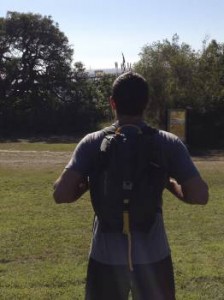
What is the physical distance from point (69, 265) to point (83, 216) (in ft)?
12.5

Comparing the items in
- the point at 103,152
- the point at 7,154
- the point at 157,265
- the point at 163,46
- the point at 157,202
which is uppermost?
the point at 163,46

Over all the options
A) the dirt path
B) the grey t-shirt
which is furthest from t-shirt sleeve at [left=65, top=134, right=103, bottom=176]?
the dirt path

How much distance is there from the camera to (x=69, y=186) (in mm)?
3004

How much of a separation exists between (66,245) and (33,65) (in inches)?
1478

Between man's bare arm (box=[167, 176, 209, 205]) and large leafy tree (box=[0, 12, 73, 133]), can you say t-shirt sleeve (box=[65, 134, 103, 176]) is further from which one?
large leafy tree (box=[0, 12, 73, 133])

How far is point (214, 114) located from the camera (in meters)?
28.5

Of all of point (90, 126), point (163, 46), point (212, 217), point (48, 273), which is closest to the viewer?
point (48, 273)

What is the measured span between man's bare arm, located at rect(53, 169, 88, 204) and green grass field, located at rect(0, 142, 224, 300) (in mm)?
2547

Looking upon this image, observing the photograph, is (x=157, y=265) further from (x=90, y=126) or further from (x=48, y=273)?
(x=90, y=126)

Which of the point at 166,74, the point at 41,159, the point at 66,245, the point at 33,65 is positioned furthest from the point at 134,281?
the point at 33,65

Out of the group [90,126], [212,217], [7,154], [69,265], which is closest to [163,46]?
[7,154]

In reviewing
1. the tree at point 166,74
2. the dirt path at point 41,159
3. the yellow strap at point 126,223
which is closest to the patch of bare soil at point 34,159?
the dirt path at point 41,159

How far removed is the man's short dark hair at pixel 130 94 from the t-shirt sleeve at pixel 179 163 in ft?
0.83

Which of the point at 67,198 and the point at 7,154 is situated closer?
the point at 67,198
